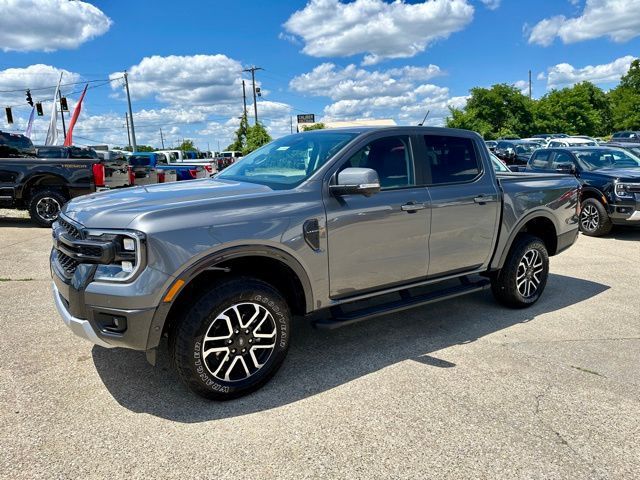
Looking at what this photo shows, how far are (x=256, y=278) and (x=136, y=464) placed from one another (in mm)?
1307

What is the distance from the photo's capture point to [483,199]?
455 cm

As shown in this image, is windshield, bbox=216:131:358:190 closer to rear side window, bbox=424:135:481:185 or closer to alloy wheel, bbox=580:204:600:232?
rear side window, bbox=424:135:481:185

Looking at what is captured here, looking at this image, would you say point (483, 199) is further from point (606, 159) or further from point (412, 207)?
point (606, 159)

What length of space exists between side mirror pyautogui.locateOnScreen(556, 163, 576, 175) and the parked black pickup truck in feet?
30.8

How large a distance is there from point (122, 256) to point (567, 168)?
9.65 meters

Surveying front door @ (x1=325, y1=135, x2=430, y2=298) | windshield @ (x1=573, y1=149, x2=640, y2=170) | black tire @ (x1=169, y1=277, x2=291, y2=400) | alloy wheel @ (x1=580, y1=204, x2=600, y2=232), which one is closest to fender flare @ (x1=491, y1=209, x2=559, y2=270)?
front door @ (x1=325, y1=135, x2=430, y2=298)

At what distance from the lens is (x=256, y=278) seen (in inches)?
131

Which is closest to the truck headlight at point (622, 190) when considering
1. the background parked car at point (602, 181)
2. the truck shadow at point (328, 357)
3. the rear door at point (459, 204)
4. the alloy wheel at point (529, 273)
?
the background parked car at point (602, 181)

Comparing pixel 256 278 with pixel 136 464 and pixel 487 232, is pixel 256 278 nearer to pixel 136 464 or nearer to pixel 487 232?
pixel 136 464

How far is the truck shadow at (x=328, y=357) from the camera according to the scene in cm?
325

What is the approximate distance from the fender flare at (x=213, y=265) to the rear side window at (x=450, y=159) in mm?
1599

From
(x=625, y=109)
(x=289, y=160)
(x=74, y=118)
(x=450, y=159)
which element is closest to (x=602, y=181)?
(x=450, y=159)

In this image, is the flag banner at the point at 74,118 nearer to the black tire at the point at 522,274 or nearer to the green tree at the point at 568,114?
the black tire at the point at 522,274

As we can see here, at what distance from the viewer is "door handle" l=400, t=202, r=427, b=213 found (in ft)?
12.9
